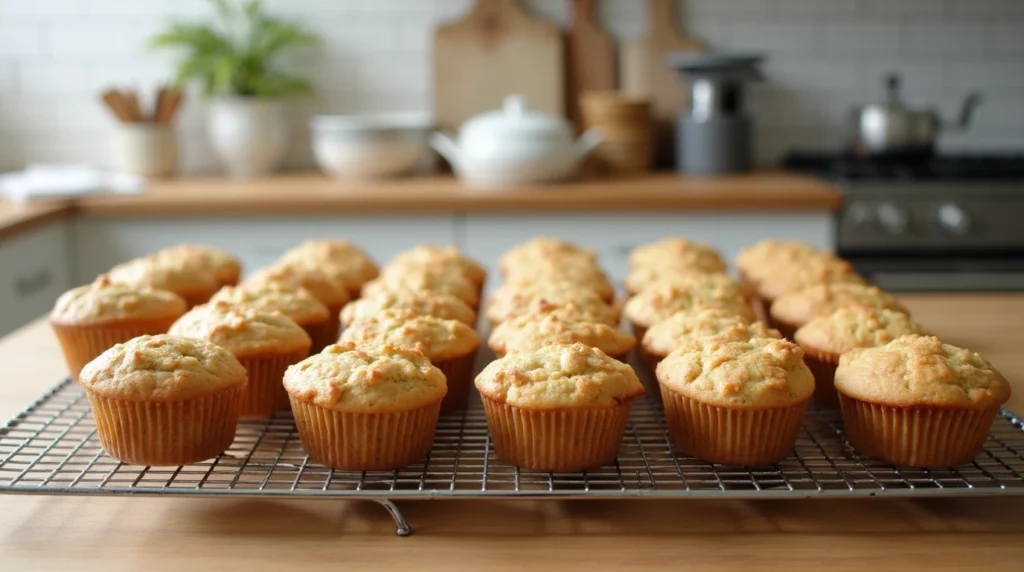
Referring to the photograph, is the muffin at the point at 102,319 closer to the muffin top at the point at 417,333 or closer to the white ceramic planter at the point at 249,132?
the muffin top at the point at 417,333

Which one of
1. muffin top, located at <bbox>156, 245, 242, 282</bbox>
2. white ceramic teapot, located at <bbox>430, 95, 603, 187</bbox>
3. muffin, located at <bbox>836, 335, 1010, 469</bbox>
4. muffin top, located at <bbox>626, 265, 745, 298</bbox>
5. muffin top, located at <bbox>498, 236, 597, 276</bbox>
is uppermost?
white ceramic teapot, located at <bbox>430, 95, 603, 187</bbox>

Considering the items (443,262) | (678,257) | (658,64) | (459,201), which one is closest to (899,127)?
(658,64)

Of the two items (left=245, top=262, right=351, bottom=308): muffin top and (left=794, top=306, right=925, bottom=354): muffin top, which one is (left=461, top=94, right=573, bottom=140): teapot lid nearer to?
(left=245, top=262, right=351, bottom=308): muffin top

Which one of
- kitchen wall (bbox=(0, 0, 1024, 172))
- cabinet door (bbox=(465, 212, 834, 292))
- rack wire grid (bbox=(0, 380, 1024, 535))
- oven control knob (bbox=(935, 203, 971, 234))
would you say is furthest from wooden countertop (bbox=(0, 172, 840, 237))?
rack wire grid (bbox=(0, 380, 1024, 535))

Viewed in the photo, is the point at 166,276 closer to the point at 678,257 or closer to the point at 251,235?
the point at 678,257

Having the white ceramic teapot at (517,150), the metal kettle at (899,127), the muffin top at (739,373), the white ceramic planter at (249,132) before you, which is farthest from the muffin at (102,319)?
the metal kettle at (899,127)

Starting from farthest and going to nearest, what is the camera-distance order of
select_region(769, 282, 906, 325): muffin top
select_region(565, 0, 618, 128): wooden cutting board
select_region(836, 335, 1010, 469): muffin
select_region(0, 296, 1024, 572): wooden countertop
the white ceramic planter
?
select_region(565, 0, 618, 128): wooden cutting board < the white ceramic planter < select_region(769, 282, 906, 325): muffin top < select_region(836, 335, 1010, 469): muffin < select_region(0, 296, 1024, 572): wooden countertop
